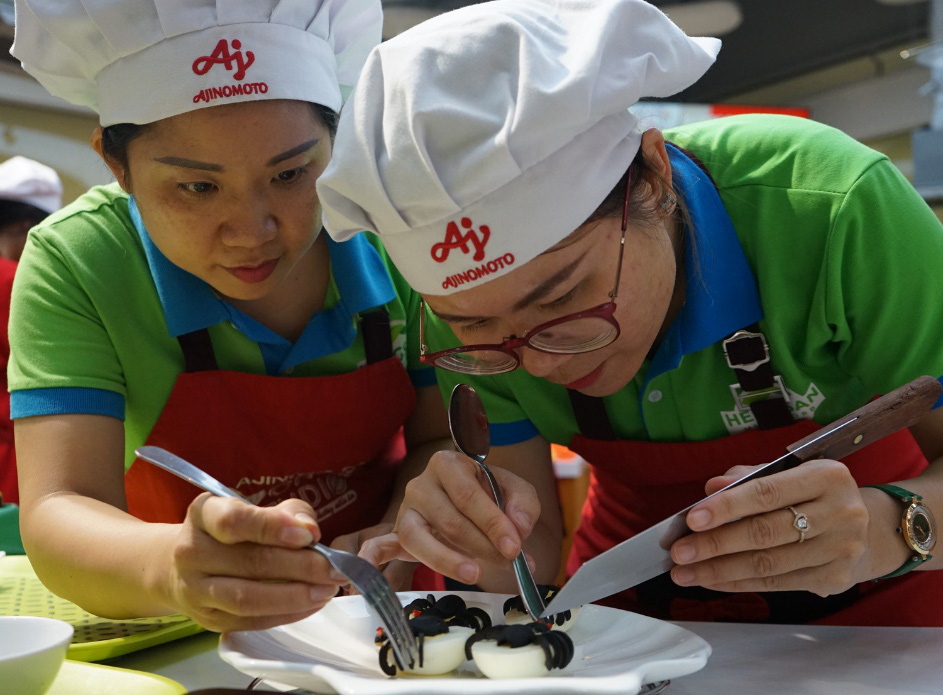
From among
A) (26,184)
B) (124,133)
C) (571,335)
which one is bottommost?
(571,335)

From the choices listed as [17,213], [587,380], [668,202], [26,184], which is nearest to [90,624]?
[587,380]

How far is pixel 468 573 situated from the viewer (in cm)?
123

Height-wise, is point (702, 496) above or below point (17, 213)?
below

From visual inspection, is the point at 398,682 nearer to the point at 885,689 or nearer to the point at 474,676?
the point at 474,676

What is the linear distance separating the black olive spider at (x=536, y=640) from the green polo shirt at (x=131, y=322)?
0.83 m

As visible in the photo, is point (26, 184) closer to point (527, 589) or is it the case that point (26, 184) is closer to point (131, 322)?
point (131, 322)

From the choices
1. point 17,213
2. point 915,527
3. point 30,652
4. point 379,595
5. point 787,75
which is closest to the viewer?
point 30,652

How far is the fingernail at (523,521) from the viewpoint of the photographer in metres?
1.33

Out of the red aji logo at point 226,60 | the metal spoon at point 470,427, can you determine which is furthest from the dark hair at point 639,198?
the red aji logo at point 226,60

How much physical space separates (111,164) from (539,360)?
893 mm

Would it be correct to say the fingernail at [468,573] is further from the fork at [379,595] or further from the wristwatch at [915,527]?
the wristwatch at [915,527]

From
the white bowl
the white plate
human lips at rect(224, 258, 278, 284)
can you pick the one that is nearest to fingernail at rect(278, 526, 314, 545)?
the white plate

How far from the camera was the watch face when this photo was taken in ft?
4.03

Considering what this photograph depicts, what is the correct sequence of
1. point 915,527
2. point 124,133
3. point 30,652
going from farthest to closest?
point 124,133 → point 915,527 → point 30,652
